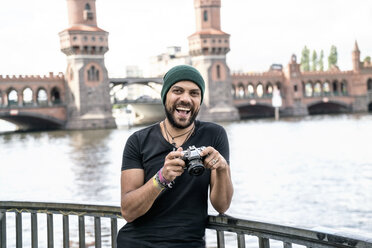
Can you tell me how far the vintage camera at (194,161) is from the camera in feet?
8.30

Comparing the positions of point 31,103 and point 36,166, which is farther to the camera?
point 31,103

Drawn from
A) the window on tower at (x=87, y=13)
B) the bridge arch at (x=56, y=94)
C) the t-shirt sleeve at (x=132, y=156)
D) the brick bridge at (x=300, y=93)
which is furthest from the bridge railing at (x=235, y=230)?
the brick bridge at (x=300, y=93)

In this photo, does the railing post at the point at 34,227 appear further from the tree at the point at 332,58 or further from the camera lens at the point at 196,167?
the tree at the point at 332,58

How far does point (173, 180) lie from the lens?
9.13 ft

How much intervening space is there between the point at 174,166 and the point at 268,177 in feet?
55.2

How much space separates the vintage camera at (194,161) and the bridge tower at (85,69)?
166ft

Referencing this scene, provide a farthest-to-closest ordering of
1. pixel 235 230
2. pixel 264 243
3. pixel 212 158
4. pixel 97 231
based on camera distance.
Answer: pixel 97 231
pixel 235 230
pixel 264 243
pixel 212 158

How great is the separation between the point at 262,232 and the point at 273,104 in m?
62.0

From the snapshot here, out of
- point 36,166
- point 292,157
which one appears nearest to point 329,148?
point 292,157

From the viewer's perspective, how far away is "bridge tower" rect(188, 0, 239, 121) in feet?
194

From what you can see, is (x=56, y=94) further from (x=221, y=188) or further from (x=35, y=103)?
(x=221, y=188)

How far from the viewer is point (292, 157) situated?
24.7m

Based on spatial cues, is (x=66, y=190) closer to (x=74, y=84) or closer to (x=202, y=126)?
(x=202, y=126)

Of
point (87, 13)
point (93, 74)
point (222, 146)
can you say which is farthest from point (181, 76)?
point (87, 13)
